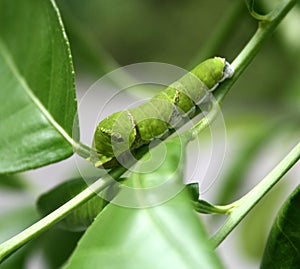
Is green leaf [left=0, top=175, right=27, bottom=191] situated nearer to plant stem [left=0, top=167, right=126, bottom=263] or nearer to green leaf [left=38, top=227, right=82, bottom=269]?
green leaf [left=38, top=227, right=82, bottom=269]

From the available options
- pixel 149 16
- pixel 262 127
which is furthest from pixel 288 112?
pixel 149 16

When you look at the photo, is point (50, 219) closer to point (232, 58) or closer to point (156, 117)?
point (156, 117)

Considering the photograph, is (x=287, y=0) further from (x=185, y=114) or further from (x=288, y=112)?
(x=288, y=112)

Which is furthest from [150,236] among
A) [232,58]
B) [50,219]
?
[232,58]

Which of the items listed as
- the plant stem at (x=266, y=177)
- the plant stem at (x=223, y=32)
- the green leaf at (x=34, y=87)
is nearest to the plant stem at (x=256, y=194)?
the plant stem at (x=266, y=177)

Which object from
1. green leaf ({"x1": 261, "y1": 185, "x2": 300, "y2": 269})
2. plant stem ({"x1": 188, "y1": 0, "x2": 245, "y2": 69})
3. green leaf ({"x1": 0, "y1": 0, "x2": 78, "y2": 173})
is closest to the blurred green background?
plant stem ({"x1": 188, "y1": 0, "x2": 245, "y2": 69})

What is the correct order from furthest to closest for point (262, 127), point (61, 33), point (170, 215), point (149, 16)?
point (149, 16), point (262, 127), point (61, 33), point (170, 215)
